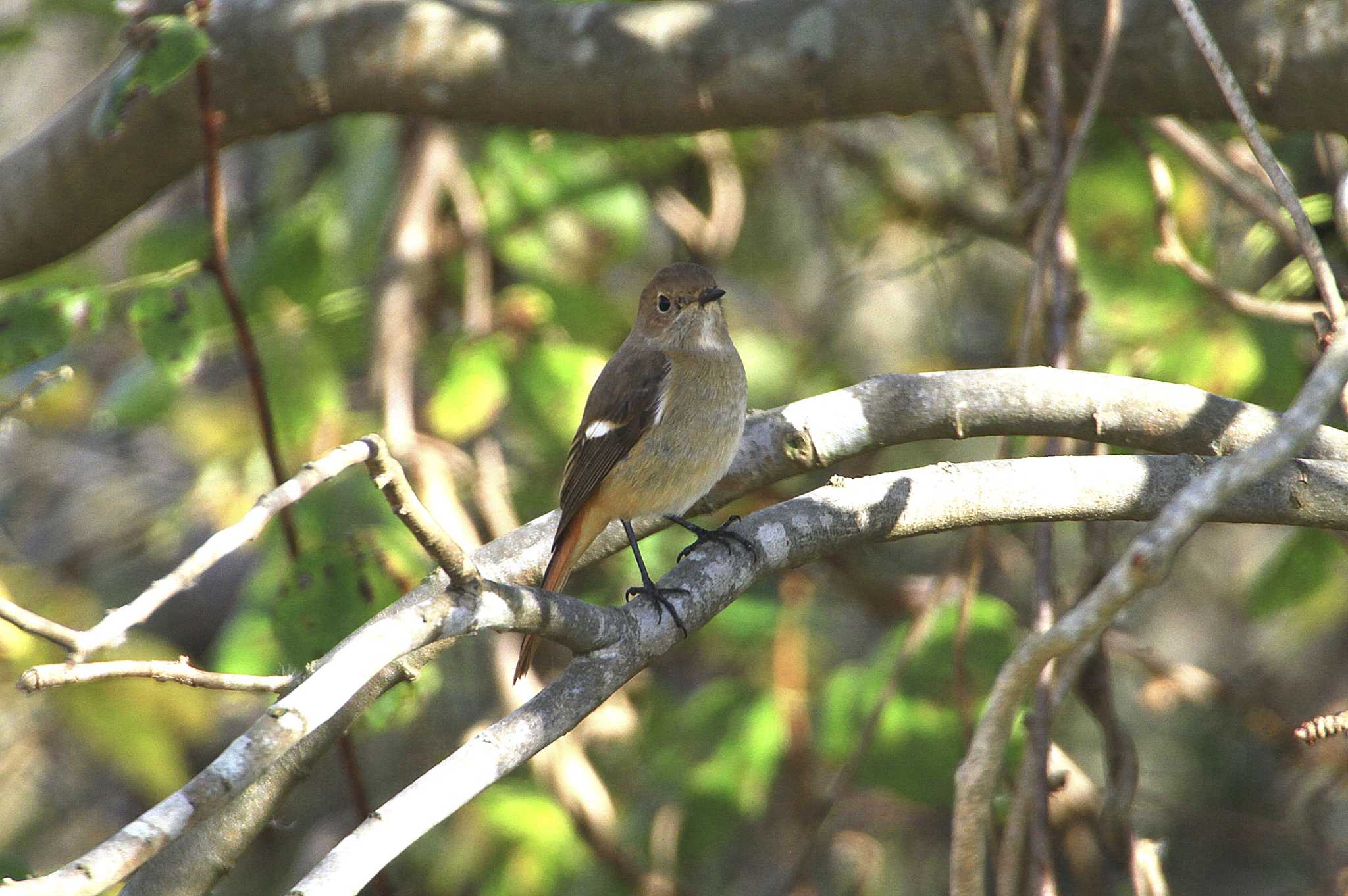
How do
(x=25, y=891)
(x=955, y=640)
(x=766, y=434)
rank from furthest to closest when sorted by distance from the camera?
(x=955, y=640), (x=766, y=434), (x=25, y=891)

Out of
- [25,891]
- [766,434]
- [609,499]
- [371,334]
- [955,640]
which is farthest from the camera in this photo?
[371,334]

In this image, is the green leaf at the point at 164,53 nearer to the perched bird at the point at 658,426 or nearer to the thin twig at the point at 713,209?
the perched bird at the point at 658,426

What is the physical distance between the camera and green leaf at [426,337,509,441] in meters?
3.92

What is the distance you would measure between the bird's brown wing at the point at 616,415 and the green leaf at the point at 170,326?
103cm

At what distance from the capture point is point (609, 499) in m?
3.04

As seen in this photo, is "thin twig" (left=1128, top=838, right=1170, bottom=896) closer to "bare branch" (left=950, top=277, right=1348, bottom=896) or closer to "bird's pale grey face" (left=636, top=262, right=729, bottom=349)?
"bare branch" (left=950, top=277, right=1348, bottom=896)

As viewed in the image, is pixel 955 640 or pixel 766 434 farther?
pixel 955 640

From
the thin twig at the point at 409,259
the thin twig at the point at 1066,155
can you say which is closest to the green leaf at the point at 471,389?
the thin twig at the point at 409,259

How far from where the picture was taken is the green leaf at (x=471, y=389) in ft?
12.9

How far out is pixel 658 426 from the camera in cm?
326

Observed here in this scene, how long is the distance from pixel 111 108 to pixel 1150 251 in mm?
3191

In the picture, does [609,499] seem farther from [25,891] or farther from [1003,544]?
[1003,544]

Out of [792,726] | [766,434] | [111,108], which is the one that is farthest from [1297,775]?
[111,108]

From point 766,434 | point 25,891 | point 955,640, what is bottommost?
point 955,640
